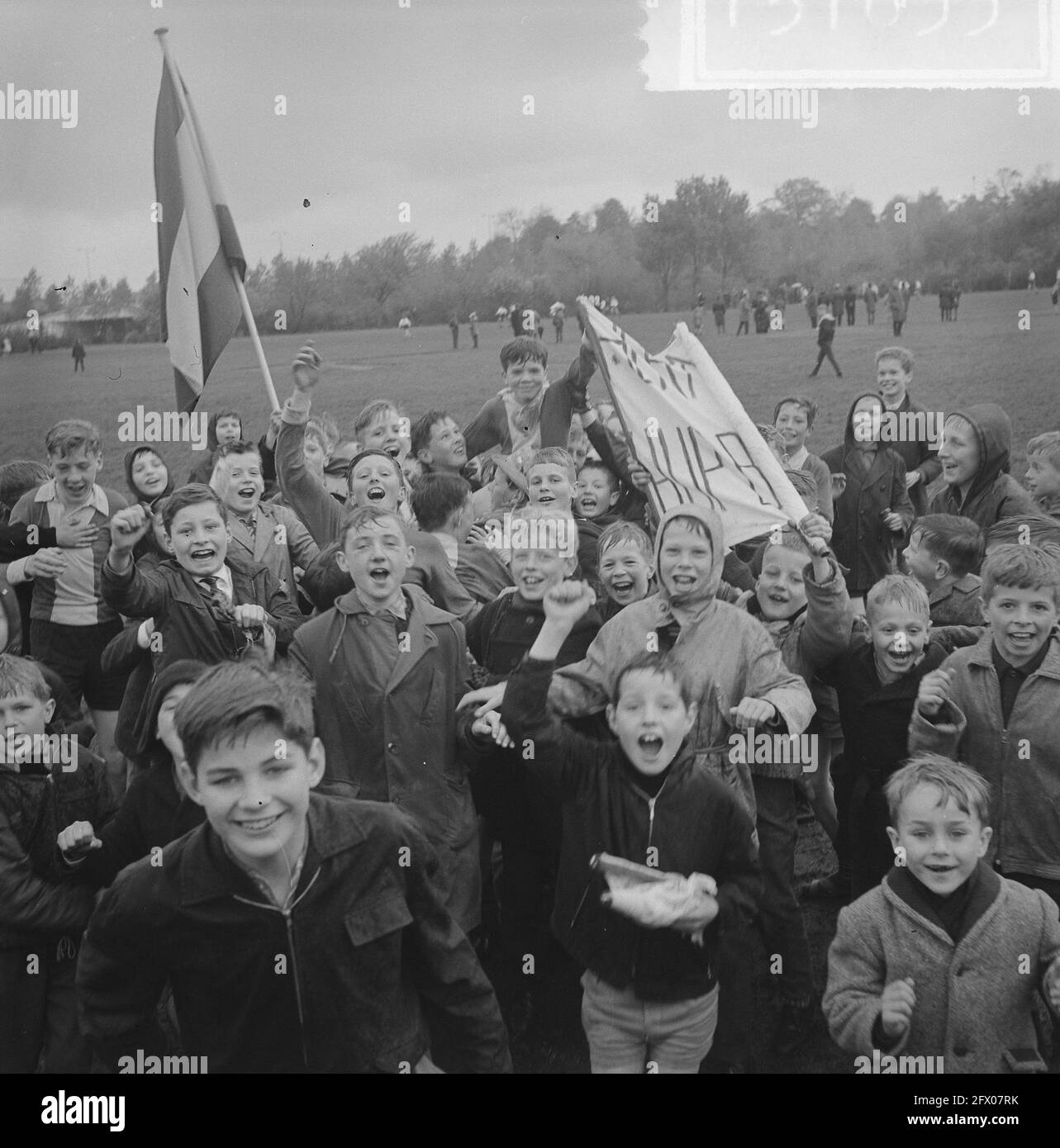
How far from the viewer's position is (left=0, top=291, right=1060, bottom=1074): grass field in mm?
8375

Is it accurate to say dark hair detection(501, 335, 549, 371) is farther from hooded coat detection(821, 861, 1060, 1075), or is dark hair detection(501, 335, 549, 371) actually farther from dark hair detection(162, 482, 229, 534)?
hooded coat detection(821, 861, 1060, 1075)

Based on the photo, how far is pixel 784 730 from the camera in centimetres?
381

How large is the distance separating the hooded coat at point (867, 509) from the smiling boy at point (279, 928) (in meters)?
4.05

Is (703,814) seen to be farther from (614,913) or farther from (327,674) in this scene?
(327,674)

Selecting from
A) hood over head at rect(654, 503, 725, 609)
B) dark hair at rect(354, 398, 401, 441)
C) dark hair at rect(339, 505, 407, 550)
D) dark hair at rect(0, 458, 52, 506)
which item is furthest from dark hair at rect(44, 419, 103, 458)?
hood over head at rect(654, 503, 725, 609)

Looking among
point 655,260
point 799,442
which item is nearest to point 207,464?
point 799,442

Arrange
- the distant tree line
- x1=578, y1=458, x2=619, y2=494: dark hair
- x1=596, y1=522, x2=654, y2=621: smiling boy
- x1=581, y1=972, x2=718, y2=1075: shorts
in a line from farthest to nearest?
the distant tree line, x1=578, y1=458, x2=619, y2=494: dark hair, x1=596, y1=522, x2=654, y2=621: smiling boy, x1=581, y1=972, x2=718, y2=1075: shorts

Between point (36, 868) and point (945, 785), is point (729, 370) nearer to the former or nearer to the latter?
point (945, 785)

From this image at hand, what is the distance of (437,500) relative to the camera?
15.8 ft

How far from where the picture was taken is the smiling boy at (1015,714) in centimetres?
365

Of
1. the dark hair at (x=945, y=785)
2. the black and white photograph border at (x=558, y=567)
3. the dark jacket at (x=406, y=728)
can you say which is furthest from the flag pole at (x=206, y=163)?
the dark hair at (x=945, y=785)

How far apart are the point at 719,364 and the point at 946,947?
5.91 metres

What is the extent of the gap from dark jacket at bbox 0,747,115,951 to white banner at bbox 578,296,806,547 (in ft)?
8.17
